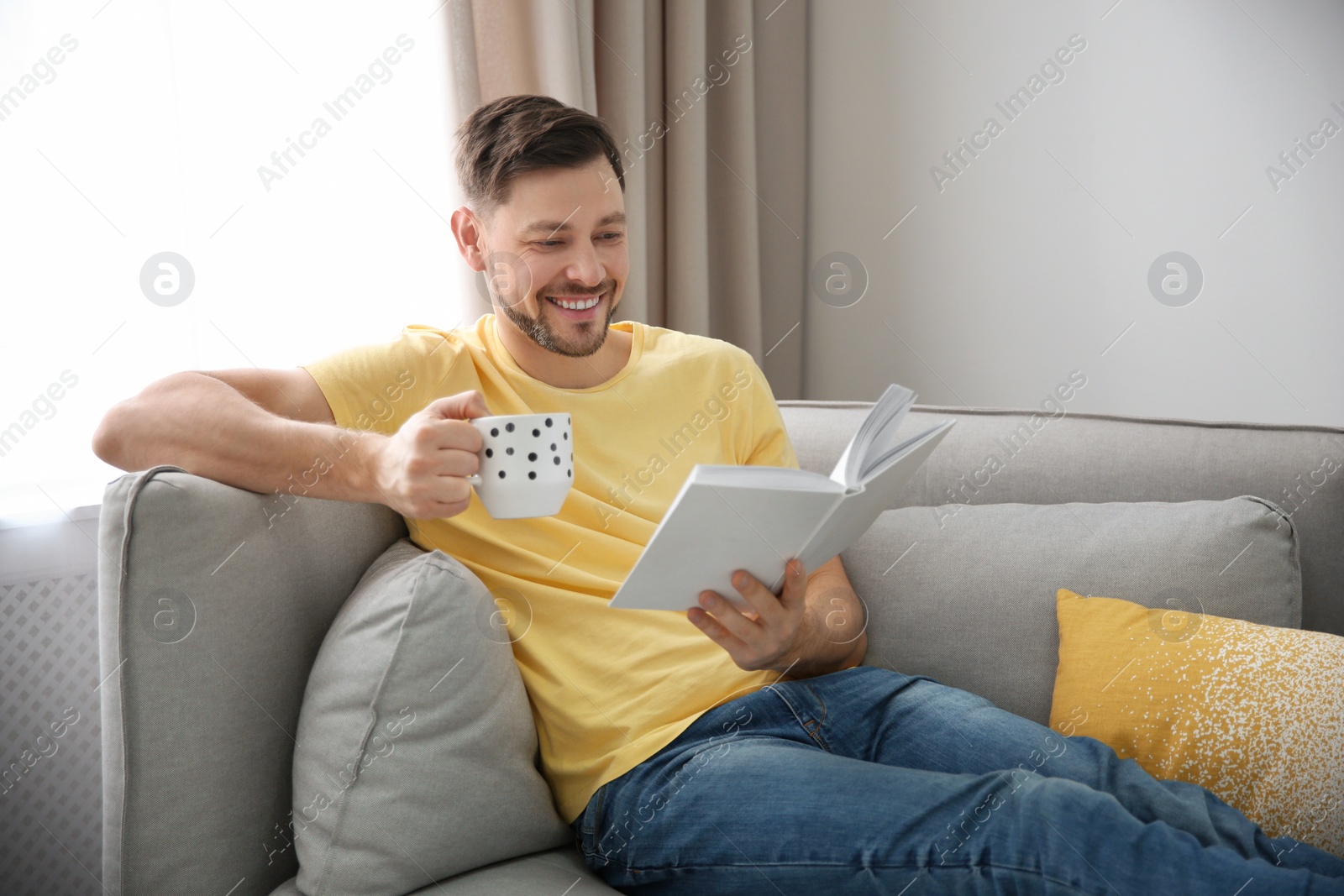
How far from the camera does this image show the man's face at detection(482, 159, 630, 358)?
126 cm

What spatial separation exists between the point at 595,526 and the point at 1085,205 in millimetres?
1384

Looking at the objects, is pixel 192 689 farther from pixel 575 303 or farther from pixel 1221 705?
pixel 1221 705

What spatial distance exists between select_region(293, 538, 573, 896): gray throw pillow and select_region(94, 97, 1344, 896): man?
0.09m

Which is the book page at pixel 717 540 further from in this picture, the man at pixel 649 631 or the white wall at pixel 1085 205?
the white wall at pixel 1085 205

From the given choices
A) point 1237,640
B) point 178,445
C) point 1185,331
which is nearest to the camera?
point 178,445

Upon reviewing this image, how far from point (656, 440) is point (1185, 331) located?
1.22m

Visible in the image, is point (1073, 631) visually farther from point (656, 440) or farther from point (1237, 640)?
point (656, 440)

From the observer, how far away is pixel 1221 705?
43.2 inches

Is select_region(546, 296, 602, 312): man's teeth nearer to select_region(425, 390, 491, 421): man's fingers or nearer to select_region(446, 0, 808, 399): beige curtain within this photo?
select_region(425, 390, 491, 421): man's fingers

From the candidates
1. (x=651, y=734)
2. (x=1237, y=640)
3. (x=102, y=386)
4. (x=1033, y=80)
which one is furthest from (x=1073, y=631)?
(x=102, y=386)

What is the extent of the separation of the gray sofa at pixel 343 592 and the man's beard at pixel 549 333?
31 centimetres

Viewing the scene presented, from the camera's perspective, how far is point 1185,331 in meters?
1.91

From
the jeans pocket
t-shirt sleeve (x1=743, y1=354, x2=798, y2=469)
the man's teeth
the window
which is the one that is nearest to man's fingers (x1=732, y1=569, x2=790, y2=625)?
the jeans pocket

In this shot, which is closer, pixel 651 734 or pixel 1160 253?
pixel 651 734
